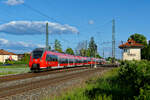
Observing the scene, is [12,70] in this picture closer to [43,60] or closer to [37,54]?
[37,54]

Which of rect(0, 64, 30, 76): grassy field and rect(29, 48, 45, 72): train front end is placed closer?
rect(29, 48, 45, 72): train front end

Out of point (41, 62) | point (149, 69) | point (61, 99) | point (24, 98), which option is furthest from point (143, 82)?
point (41, 62)

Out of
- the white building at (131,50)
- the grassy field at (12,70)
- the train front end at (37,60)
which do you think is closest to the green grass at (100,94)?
the train front end at (37,60)

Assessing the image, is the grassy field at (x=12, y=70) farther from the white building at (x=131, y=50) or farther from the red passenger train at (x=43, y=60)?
the white building at (x=131, y=50)

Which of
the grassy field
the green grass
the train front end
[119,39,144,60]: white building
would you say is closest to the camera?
the green grass

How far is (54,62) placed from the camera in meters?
32.0

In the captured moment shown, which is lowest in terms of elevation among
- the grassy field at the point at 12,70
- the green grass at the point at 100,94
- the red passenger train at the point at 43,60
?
the grassy field at the point at 12,70

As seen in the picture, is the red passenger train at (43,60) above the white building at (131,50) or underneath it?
underneath

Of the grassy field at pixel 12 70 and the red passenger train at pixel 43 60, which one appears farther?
the grassy field at pixel 12 70

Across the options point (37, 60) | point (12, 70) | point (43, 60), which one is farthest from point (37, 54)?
point (12, 70)

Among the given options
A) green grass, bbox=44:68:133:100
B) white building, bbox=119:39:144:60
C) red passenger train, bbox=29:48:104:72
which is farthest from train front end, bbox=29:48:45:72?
white building, bbox=119:39:144:60

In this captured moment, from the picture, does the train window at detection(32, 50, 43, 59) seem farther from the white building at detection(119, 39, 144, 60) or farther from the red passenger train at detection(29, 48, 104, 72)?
the white building at detection(119, 39, 144, 60)

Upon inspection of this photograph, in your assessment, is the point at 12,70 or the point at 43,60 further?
the point at 12,70

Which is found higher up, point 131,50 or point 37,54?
point 131,50
